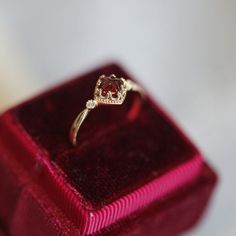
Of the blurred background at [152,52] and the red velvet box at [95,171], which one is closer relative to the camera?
the red velvet box at [95,171]

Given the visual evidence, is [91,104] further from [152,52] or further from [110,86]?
[152,52]

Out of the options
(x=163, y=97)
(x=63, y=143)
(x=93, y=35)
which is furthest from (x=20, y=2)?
(x=63, y=143)

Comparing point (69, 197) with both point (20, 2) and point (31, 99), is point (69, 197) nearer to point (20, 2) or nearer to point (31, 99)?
point (31, 99)

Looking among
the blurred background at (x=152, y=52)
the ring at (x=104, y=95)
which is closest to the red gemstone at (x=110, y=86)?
the ring at (x=104, y=95)

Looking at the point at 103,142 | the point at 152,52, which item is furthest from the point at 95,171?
the point at 152,52

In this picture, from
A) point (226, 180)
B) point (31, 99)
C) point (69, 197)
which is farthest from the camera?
point (226, 180)

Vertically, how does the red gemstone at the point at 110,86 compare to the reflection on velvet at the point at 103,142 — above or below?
above

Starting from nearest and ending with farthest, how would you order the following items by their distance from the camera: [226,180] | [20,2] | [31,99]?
[31,99], [226,180], [20,2]

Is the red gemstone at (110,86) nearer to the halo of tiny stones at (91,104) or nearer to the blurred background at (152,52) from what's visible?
the halo of tiny stones at (91,104)
